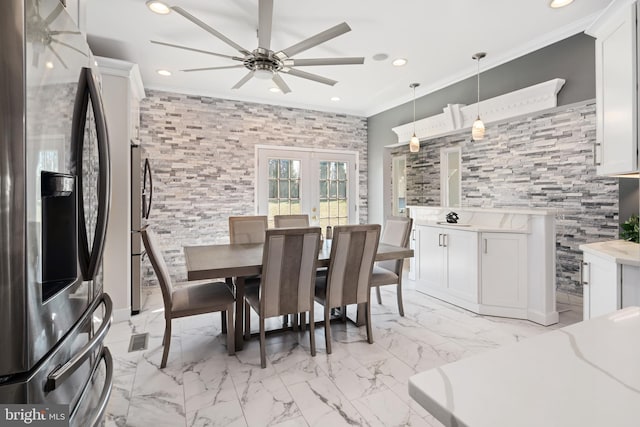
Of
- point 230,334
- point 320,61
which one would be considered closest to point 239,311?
point 230,334

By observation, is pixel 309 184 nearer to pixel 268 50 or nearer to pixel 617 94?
pixel 268 50

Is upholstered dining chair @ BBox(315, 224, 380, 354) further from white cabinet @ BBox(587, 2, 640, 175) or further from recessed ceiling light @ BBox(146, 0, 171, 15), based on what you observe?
recessed ceiling light @ BBox(146, 0, 171, 15)

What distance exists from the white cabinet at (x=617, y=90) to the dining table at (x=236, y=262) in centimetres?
161

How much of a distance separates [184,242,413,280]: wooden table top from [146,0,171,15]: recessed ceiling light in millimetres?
2021

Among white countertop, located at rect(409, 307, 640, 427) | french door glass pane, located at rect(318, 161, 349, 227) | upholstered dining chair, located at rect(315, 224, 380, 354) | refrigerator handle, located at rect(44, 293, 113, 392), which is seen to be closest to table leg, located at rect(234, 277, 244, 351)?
upholstered dining chair, located at rect(315, 224, 380, 354)

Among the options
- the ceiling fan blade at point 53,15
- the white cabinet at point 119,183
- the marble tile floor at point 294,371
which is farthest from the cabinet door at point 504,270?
the white cabinet at point 119,183

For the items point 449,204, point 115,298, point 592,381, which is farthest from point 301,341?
point 449,204

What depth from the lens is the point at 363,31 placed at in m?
3.07

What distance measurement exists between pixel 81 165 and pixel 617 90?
3.08 m

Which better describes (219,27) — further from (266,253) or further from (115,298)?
(115,298)

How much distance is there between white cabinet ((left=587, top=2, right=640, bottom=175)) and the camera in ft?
6.68

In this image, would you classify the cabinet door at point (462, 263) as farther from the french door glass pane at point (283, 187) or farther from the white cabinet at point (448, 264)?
the french door glass pane at point (283, 187)

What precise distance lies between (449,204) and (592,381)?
18.9 feet

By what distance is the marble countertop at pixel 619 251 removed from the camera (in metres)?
1.91
